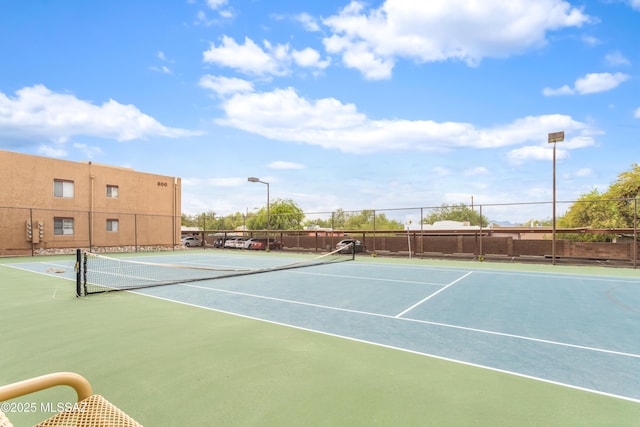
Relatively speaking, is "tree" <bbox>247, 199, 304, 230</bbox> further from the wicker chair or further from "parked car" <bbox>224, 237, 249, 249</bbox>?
the wicker chair

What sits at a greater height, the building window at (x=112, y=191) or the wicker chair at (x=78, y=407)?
the building window at (x=112, y=191)

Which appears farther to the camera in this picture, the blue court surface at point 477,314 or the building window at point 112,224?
the building window at point 112,224

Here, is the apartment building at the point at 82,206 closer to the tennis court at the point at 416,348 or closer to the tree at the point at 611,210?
the tennis court at the point at 416,348

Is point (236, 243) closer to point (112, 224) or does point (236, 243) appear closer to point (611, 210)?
point (112, 224)

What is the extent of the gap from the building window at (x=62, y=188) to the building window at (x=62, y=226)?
1864mm

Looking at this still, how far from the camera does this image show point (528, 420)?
10.6 feet

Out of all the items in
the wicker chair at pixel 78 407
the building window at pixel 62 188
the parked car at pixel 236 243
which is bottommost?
the parked car at pixel 236 243

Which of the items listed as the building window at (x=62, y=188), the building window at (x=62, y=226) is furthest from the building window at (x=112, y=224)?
the building window at (x=62, y=188)

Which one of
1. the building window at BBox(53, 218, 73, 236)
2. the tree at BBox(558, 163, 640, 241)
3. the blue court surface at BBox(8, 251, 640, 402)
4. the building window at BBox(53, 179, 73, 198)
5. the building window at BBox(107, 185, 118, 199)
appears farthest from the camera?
the tree at BBox(558, 163, 640, 241)

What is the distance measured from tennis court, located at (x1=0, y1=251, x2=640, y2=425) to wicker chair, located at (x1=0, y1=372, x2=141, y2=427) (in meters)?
1.47

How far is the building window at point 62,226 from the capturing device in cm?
2605

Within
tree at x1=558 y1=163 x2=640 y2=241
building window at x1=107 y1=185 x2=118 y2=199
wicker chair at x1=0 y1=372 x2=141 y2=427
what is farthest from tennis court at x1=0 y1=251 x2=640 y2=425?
tree at x1=558 y1=163 x2=640 y2=241

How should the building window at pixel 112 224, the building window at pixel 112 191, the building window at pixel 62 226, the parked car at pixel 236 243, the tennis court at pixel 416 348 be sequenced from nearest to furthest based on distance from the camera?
the tennis court at pixel 416 348 < the building window at pixel 62 226 < the building window at pixel 112 224 < the building window at pixel 112 191 < the parked car at pixel 236 243

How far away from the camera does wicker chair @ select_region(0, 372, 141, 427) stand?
5.93 feet
